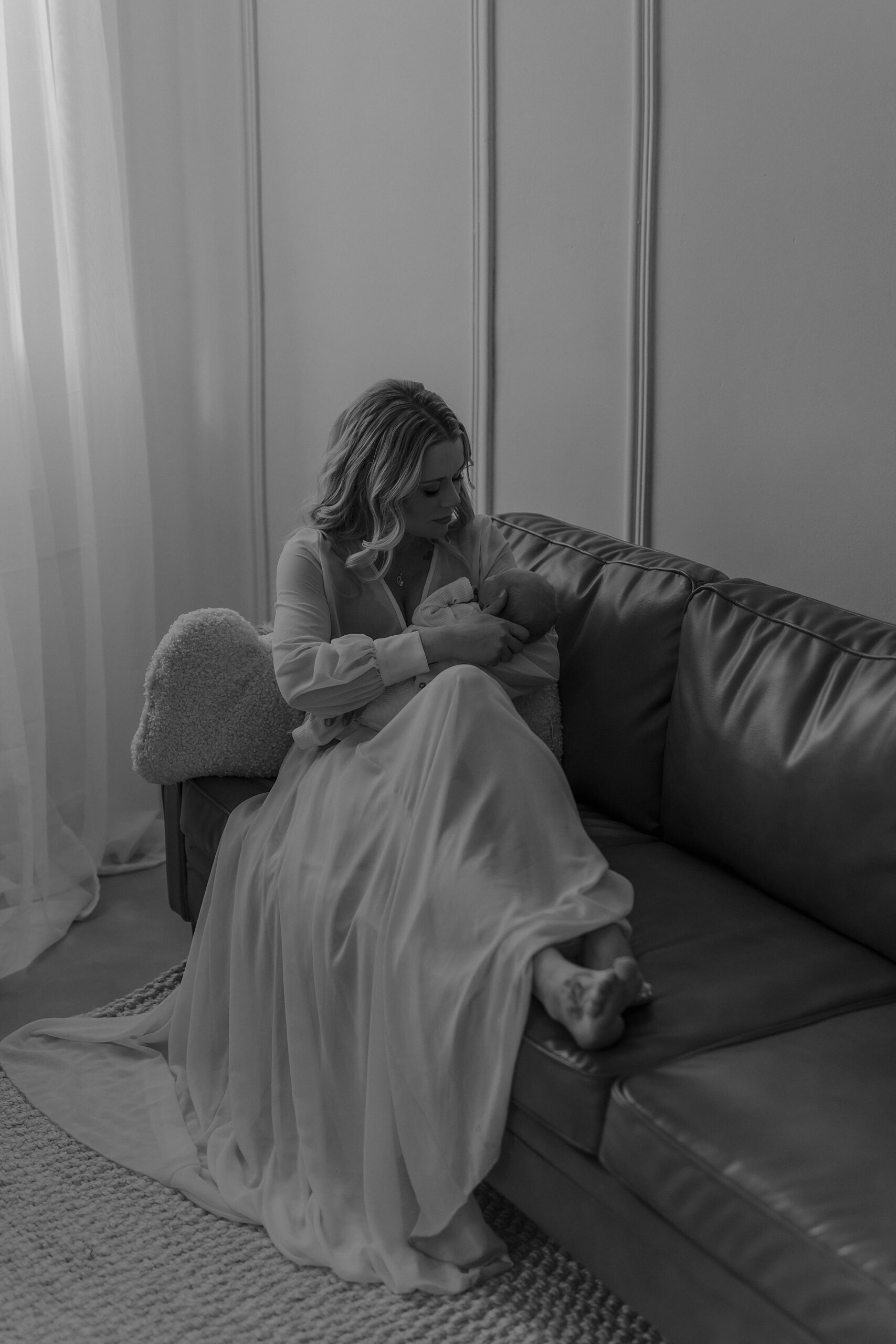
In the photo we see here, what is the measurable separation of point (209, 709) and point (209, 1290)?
947 mm

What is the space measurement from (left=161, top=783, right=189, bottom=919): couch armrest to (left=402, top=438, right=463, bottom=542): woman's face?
0.69 m

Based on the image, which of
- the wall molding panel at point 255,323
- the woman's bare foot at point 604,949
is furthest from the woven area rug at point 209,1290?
the wall molding panel at point 255,323

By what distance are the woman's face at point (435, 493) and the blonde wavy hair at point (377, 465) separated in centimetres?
1

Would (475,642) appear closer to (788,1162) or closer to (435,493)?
(435,493)

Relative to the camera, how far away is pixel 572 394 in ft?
8.48

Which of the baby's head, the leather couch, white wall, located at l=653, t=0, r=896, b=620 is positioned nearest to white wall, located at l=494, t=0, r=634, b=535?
white wall, located at l=653, t=0, r=896, b=620

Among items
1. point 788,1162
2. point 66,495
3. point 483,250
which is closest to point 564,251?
point 483,250

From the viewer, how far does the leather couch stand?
4.03 ft

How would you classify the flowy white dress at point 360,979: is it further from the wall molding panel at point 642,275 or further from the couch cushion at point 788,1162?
the wall molding panel at point 642,275

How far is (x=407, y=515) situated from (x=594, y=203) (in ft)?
2.58

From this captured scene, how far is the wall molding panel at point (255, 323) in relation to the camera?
328 cm

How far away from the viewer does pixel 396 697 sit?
2.05 metres

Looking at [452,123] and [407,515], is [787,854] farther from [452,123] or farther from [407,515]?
[452,123]

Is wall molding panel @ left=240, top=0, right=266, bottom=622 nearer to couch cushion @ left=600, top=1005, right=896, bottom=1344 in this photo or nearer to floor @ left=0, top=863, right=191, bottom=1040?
floor @ left=0, top=863, right=191, bottom=1040
